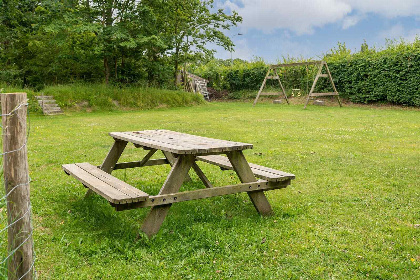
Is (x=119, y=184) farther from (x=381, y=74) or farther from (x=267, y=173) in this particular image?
(x=381, y=74)

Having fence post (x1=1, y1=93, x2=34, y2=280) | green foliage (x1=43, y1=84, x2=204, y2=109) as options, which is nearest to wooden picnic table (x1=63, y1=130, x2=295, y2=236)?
fence post (x1=1, y1=93, x2=34, y2=280)

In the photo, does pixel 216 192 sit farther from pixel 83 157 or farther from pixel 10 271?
pixel 83 157

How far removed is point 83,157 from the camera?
7.46 meters

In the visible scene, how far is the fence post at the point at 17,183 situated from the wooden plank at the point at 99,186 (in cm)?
99

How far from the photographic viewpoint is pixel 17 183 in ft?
7.83

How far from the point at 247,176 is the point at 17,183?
97.0 inches

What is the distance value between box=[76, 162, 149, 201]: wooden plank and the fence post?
1.11 meters

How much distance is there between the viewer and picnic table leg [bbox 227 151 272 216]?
4215 mm

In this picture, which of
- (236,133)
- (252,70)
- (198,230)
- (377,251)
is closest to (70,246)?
(198,230)

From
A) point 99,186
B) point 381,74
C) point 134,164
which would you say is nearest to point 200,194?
point 99,186

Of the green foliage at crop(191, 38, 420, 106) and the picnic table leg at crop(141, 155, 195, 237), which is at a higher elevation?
the green foliage at crop(191, 38, 420, 106)

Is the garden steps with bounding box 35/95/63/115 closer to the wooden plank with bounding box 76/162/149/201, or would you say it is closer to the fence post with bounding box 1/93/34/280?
the wooden plank with bounding box 76/162/149/201

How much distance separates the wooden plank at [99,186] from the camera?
11.2 feet

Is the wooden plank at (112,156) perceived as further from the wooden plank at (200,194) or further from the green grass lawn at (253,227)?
the wooden plank at (200,194)
